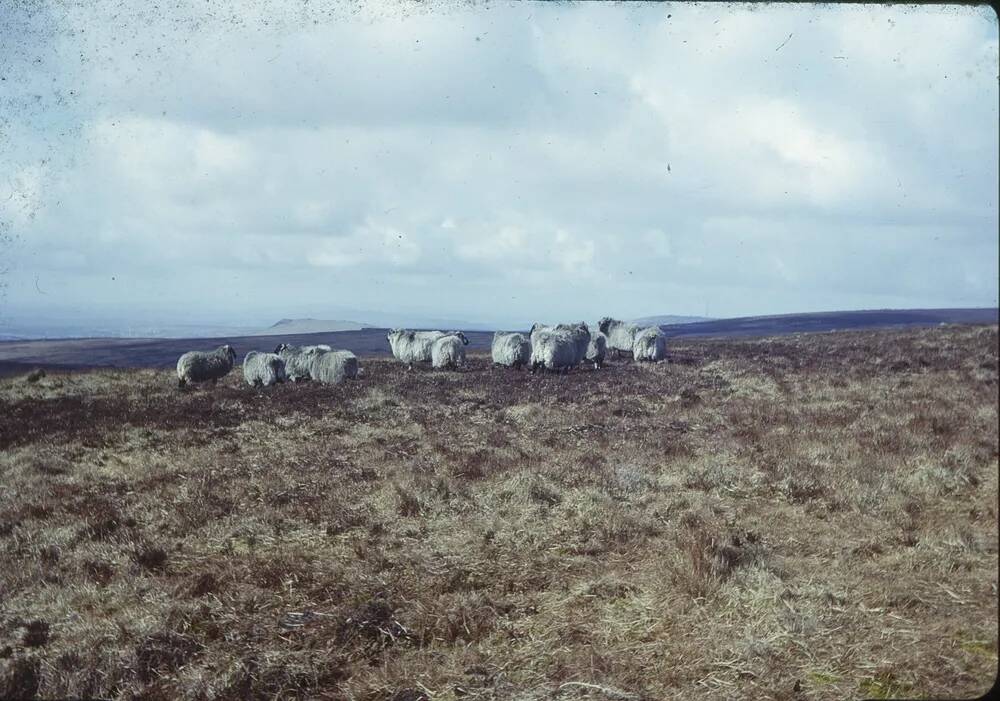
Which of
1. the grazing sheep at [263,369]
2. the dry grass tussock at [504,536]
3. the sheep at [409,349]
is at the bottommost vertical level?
the dry grass tussock at [504,536]

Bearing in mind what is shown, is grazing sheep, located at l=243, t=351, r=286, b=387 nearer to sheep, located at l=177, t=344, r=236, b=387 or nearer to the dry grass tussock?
the dry grass tussock

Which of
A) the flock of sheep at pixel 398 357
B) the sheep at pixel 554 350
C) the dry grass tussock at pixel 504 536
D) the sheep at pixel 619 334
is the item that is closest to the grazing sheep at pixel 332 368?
the flock of sheep at pixel 398 357

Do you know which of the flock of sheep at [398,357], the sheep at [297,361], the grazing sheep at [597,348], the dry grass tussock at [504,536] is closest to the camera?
the dry grass tussock at [504,536]

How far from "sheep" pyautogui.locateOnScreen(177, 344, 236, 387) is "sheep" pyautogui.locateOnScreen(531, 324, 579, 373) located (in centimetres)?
500

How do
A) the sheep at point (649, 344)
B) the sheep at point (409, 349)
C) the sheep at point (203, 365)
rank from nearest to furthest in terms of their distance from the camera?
the sheep at point (203, 365) → the sheep at point (409, 349) → the sheep at point (649, 344)

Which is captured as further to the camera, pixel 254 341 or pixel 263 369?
pixel 263 369

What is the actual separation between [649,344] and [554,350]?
7737 millimetres

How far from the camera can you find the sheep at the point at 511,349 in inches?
544

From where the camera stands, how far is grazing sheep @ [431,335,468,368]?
11.3m

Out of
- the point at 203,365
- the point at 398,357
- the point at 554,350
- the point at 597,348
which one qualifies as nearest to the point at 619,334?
the point at 597,348

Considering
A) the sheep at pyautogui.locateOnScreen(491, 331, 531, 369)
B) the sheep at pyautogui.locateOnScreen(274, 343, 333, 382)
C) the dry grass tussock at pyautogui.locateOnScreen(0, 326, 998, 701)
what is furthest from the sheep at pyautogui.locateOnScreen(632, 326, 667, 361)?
the sheep at pyautogui.locateOnScreen(274, 343, 333, 382)

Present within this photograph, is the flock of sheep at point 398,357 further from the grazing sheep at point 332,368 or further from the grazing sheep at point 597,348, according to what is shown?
the grazing sheep at point 597,348

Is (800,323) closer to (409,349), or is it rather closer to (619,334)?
(409,349)

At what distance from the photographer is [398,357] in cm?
986
